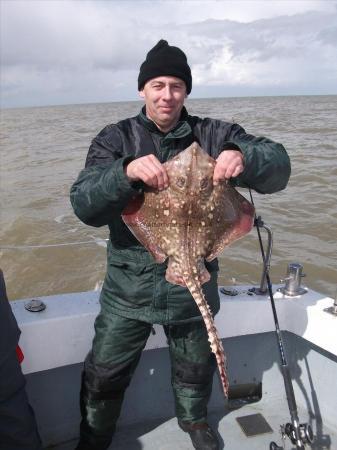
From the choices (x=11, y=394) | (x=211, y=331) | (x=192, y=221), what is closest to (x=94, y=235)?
(x=11, y=394)

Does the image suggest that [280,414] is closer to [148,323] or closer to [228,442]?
[228,442]

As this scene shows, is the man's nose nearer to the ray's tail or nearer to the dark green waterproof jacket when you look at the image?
the dark green waterproof jacket

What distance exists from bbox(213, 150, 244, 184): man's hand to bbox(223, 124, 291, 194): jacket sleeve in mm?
84

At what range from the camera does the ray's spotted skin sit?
2426 mm

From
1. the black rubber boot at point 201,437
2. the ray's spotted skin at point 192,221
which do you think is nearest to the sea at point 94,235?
the ray's spotted skin at point 192,221

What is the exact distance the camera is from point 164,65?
9.45 ft

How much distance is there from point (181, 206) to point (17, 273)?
24.4 ft

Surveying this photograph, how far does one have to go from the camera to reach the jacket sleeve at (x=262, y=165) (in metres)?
2.55

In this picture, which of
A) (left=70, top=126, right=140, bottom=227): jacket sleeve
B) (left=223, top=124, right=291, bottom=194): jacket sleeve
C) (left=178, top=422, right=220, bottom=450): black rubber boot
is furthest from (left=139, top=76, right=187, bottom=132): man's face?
(left=178, top=422, right=220, bottom=450): black rubber boot

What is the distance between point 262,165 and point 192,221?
548mm

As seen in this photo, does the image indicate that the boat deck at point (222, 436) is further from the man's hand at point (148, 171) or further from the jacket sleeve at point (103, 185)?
the man's hand at point (148, 171)

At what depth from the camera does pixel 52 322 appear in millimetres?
3178

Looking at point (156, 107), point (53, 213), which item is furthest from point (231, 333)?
point (53, 213)

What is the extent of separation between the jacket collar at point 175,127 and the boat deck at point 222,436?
8.56 ft
